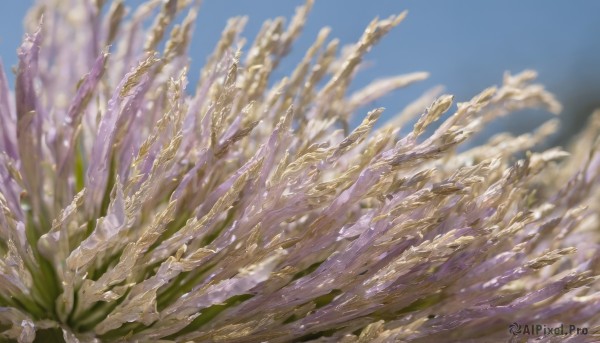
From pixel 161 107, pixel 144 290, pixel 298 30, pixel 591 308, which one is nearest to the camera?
pixel 144 290

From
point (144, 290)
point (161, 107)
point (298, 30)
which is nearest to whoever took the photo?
point (144, 290)

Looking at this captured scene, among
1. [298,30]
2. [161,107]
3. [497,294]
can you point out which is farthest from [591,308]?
[298,30]

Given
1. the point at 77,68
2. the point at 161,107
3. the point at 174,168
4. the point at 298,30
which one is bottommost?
the point at 174,168

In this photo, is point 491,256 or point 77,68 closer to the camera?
point 491,256

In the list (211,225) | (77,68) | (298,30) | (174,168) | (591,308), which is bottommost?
(591,308)

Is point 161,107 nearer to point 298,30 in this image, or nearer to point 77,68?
point 77,68

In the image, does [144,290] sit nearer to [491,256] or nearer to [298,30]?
[491,256]

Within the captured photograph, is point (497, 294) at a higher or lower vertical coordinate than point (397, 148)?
lower

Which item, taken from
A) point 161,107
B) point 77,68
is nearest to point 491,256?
point 161,107

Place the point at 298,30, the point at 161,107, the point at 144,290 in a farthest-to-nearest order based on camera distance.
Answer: the point at 298,30 → the point at 161,107 → the point at 144,290
